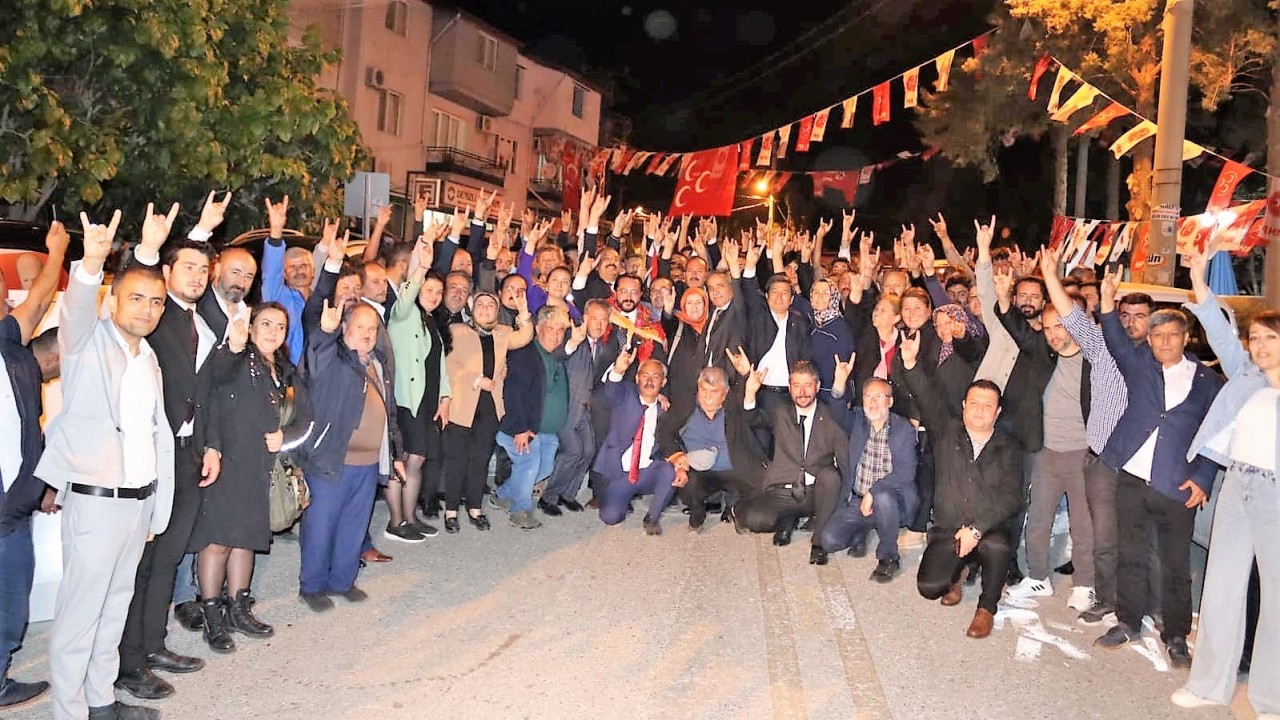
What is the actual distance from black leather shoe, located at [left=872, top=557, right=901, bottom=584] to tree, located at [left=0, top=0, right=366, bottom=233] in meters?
9.63

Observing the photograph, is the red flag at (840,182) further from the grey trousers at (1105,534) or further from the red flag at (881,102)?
the grey trousers at (1105,534)

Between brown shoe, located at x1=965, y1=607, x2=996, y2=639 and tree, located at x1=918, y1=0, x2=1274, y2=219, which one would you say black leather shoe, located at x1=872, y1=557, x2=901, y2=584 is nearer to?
brown shoe, located at x1=965, y1=607, x2=996, y2=639

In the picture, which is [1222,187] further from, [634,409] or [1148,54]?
[634,409]

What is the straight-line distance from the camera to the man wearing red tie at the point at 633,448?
8.57 metres

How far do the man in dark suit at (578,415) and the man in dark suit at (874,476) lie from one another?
2313mm

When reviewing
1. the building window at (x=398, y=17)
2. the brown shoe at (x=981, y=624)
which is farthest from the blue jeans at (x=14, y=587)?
the building window at (x=398, y=17)

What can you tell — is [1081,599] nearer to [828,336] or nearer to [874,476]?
[874,476]

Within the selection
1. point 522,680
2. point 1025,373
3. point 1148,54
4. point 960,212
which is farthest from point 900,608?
point 960,212

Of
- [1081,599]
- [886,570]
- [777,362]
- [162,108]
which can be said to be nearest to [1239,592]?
[1081,599]

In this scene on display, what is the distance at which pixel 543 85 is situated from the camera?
149 ft

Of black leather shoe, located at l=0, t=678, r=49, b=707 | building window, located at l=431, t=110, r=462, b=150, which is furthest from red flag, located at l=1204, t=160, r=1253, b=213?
building window, located at l=431, t=110, r=462, b=150

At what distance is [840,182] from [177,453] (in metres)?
17.4

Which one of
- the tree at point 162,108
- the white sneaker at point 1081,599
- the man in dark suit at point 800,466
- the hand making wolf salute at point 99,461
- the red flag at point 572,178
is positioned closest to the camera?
the hand making wolf salute at point 99,461

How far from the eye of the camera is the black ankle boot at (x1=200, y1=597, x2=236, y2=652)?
17.7 feet
